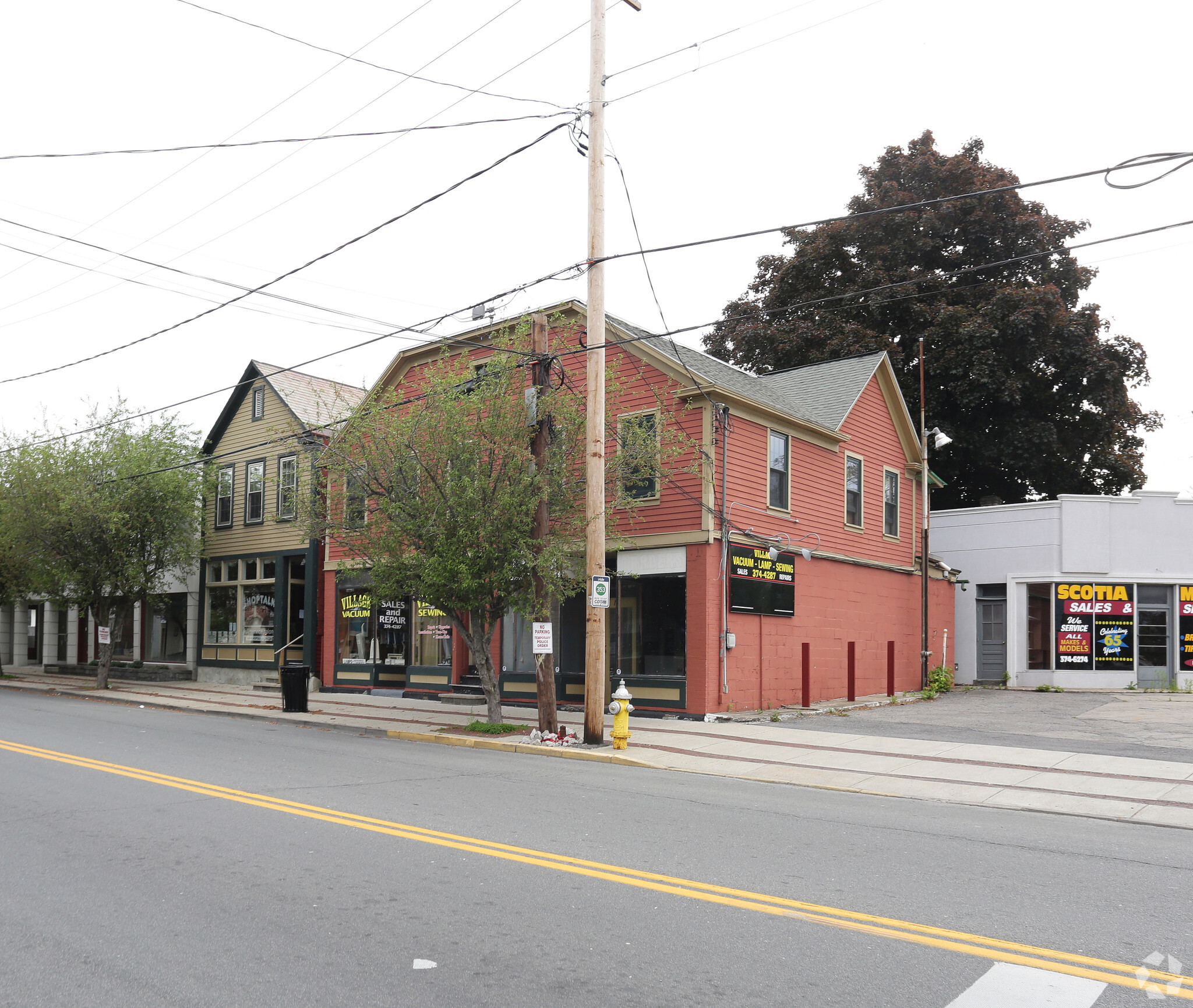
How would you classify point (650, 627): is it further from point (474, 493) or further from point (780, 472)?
point (474, 493)

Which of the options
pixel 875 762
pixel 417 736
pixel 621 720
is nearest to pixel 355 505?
pixel 417 736

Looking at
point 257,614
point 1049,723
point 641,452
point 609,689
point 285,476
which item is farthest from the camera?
point 257,614

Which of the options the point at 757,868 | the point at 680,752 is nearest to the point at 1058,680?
the point at 680,752

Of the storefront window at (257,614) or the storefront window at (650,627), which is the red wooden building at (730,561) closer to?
the storefront window at (650,627)

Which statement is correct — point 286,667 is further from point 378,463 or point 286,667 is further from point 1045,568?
point 1045,568

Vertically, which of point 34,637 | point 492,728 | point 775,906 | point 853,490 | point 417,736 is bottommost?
point 34,637

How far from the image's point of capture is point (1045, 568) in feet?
89.6

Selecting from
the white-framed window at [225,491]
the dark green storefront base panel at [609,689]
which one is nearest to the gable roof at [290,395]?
the white-framed window at [225,491]

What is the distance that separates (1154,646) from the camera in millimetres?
26594

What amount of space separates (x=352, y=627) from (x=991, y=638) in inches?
707

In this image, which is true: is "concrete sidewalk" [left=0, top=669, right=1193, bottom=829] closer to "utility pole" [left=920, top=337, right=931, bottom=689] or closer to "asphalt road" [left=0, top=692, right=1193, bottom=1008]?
"asphalt road" [left=0, top=692, right=1193, bottom=1008]

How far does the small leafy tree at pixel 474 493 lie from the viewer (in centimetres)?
1579

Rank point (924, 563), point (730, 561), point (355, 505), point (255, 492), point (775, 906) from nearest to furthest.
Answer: point (775, 906) → point (355, 505) → point (730, 561) → point (924, 563) → point (255, 492)

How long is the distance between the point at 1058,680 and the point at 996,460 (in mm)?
11763
